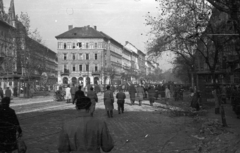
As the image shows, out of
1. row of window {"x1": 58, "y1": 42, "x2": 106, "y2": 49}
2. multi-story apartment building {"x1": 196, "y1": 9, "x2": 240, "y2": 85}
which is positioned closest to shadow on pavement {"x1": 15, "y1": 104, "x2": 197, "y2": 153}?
multi-story apartment building {"x1": 196, "y1": 9, "x2": 240, "y2": 85}

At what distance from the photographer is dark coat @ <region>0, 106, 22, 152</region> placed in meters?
5.62

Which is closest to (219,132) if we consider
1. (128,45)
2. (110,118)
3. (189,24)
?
(110,118)

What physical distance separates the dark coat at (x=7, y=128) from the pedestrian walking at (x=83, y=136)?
2747 mm

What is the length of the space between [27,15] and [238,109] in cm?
3717

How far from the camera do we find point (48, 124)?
12.7 meters

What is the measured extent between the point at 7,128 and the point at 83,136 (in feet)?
9.62

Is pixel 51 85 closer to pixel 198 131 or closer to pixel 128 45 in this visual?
pixel 128 45

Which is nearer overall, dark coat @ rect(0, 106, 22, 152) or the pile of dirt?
dark coat @ rect(0, 106, 22, 152)

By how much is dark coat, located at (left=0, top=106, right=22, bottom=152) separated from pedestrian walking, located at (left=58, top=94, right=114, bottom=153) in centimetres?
275

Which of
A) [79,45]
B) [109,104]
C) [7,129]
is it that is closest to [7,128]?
[7,129]

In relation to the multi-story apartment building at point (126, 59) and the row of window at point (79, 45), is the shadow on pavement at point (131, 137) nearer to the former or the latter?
the row of window at point (79, 45)

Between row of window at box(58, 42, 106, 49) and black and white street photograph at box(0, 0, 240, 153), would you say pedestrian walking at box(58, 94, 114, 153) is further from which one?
row of window at box(58, 42, 106, 49)

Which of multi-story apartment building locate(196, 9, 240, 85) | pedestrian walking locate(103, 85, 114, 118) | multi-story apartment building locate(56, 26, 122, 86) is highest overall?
multi-story apartment building locate(56, 26, 122, 86)

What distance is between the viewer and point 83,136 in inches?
129
